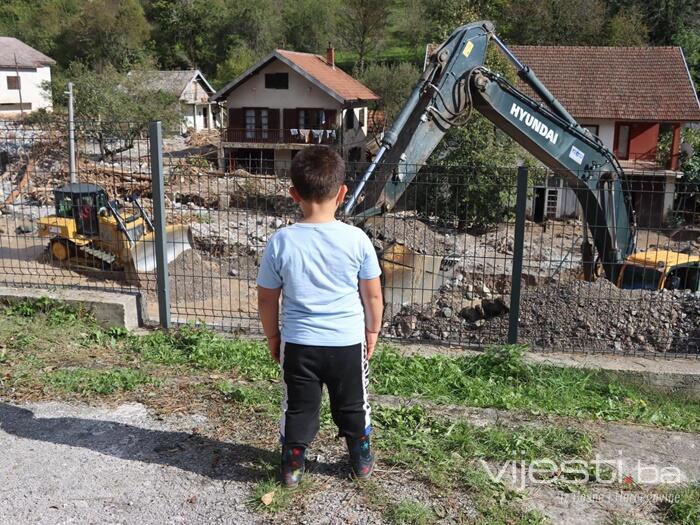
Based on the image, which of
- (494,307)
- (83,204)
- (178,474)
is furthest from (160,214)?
(83,204)

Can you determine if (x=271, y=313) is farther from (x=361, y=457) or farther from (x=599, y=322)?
(x=599, y=322)

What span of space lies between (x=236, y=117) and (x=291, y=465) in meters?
34.2

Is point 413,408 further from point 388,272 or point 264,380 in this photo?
point 388,272

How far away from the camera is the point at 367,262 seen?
12.2ft

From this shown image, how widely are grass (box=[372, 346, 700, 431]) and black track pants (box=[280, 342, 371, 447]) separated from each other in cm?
165

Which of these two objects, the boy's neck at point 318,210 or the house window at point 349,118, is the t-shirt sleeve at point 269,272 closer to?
the boy's neck at point 318,210

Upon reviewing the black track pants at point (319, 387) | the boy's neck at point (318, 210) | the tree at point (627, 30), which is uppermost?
the tree at point (627, 30)

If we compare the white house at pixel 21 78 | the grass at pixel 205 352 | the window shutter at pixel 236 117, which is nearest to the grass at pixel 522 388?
the grass at pixel 205 352

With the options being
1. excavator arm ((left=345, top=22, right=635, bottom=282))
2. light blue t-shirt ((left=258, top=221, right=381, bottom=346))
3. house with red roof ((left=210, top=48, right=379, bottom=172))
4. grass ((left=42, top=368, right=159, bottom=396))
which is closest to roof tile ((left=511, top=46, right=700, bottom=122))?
house with red roof ((left=210, top=48, right=379, bottom=172))

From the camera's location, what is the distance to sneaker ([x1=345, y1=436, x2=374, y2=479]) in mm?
3966

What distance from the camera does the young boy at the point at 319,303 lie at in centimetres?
365

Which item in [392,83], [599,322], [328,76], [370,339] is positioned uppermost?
[392,83]

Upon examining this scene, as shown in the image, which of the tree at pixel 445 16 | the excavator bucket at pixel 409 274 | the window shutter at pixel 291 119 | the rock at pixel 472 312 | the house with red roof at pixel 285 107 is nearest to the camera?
the excavator bucket at pixel 409 274

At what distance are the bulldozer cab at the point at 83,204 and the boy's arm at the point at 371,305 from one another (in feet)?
34.3
